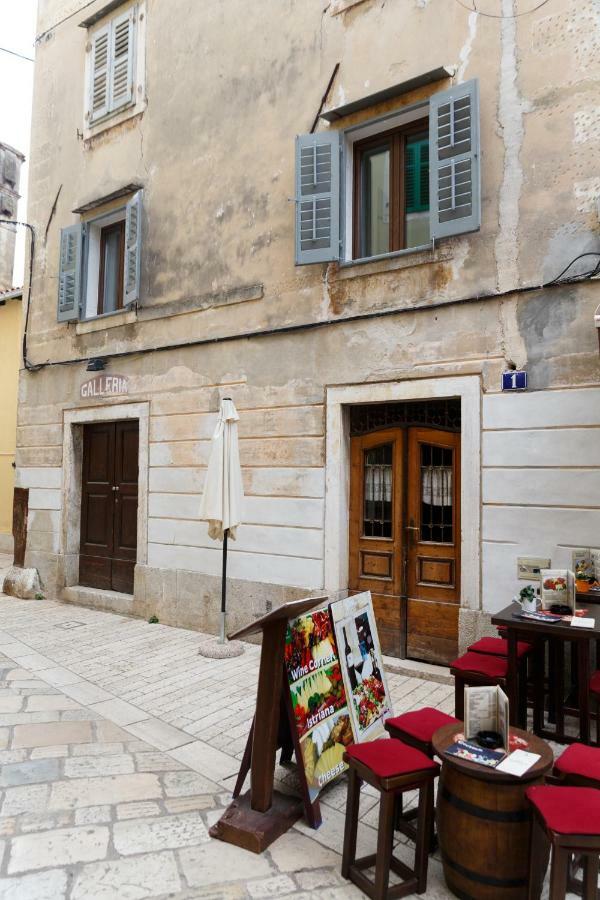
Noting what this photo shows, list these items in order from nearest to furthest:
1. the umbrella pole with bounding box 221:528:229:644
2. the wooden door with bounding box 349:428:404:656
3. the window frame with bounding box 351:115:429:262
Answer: the wooden door with bounding box 349:428:404:656 < the window frame with bounding box 351:115:429:262 < the umbrella pole with bounding box 221:528:229:644

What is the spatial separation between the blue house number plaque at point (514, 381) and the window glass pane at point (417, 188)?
1716mm

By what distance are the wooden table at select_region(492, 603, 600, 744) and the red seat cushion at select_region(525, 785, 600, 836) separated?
141 cm

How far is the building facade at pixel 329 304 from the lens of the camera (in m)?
5.38

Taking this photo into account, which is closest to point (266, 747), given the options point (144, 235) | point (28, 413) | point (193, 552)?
point (193, 552)

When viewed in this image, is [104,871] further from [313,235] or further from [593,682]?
[313,235]

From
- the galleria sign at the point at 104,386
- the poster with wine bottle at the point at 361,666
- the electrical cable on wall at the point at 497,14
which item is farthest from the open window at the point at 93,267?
the poster with wine bottle at the point at 361,666

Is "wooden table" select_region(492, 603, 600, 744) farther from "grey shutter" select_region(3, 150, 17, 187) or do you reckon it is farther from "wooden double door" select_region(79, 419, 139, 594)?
"grey shutter" select_region(3, 150, 17, 187)

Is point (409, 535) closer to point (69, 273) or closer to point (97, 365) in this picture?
point (97, 365)

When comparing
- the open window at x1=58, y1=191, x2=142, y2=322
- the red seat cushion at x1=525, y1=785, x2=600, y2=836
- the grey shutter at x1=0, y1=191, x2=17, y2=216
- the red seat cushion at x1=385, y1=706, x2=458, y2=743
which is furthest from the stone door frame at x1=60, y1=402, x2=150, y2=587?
the grey shutter at x1=0, y1=191, x2=17, y2=216

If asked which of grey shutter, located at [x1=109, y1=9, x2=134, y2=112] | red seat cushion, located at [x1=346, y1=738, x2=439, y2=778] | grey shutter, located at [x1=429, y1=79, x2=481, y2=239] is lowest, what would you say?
red seat cushion, located at [x1=346, y1=738, x2=439, y2=778]

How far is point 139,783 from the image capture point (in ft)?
12.3

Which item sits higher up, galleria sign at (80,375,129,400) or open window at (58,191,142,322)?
open window at (58,191,142,322)

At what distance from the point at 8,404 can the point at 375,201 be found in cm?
1133

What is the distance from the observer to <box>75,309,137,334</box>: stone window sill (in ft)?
28.5
